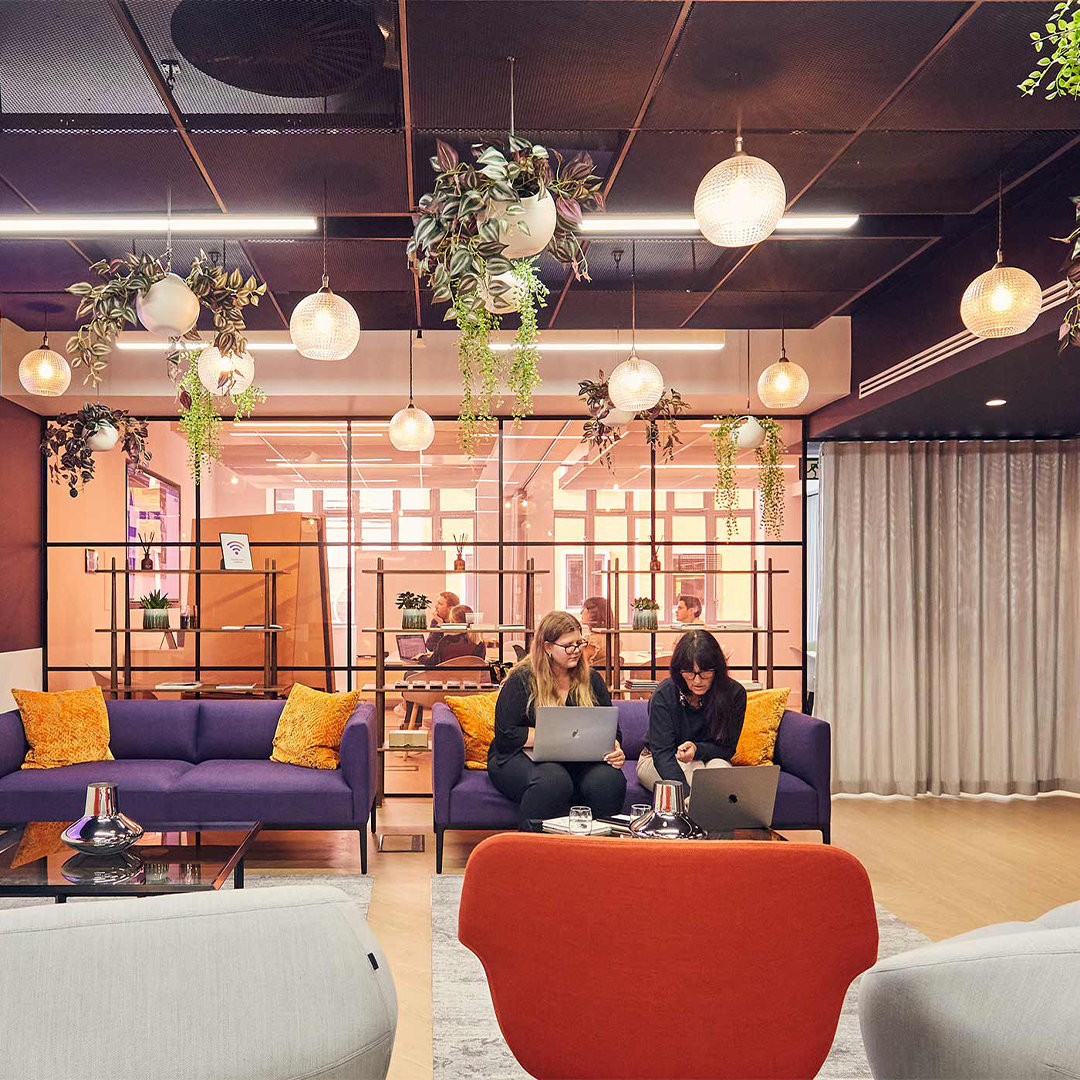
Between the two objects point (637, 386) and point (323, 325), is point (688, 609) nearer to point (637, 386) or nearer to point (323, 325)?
point (637, 386)

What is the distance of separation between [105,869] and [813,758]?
11.3ft

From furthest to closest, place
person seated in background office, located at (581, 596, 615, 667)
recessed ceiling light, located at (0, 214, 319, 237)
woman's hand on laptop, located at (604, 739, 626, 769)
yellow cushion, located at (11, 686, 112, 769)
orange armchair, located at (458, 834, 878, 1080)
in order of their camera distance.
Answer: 1. person seated in background office, located at (581, 596, 615, 667)
2. yellow cushion, located at (11, 686, 112, 769)
3. woman's hand on laptop, located at (604, 739, 626, 769)
4. recessed ceiling light, located at (0, 214, 319, 237)
5. orange armchair, located at (458, 834, 878, 1080)

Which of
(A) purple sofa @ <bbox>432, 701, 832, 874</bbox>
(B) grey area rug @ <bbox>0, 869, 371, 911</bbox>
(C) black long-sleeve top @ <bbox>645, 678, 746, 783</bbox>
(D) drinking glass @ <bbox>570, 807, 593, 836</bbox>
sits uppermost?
(C) black long-sleeve top @ <bbox>645, 678, 746, 783</bbox>

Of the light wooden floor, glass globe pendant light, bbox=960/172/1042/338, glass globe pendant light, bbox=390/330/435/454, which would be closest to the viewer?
glass globe pendant light, bbox=960/172/1042/338

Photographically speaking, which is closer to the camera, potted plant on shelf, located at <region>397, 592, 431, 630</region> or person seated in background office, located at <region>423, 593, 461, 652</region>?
potted plant on shelf, located at <region>397, 592, 431, 630</region>

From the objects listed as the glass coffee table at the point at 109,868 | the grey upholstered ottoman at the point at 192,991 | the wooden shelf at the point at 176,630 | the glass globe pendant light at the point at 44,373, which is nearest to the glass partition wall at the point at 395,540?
the wooden shelf at the point at 176,630

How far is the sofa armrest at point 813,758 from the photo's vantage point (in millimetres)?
5078

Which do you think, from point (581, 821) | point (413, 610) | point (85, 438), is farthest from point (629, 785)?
point (85, 438)

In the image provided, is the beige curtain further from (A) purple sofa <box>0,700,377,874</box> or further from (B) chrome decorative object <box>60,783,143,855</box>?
(B) chrome decorative object <box>60,783,143,855</box>

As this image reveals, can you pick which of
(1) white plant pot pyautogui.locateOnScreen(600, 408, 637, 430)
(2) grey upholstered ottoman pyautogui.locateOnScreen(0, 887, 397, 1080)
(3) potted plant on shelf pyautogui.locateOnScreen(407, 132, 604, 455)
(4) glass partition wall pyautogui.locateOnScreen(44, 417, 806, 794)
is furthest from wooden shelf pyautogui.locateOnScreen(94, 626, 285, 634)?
(2) grey upholstered ottoman pyautogui.locateOnScreen(0, 887, 397, 1080)

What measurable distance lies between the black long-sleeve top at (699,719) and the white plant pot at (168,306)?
2.69 metres

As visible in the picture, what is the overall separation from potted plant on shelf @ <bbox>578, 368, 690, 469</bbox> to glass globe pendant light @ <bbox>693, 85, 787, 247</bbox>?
308 centimetres

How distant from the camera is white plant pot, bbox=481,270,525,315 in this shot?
2.71m

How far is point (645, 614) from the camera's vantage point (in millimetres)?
6961
